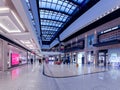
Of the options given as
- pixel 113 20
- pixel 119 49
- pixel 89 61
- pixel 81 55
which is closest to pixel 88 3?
pixel 113 20

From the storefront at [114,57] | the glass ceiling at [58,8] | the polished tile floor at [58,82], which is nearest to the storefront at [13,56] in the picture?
the glass ceiling at [58,8]

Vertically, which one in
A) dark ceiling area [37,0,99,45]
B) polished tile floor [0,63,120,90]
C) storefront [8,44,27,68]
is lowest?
polished tile floor [0,63,120,90]

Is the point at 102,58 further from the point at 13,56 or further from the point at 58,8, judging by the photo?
the point at 13,56

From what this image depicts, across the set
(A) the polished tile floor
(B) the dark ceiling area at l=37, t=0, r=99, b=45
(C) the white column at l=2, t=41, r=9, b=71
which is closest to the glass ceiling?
(B) the dark ceiling area at l=37, t=0, r=99, b=45

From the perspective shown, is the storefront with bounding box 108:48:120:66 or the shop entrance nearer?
the storefront with bounding box 108:48:120:66

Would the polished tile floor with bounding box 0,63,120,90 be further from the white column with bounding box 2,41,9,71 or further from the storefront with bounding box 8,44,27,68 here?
the storefront with bounding box 8,44,27,68

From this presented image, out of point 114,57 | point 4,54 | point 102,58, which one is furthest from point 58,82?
point 102,58

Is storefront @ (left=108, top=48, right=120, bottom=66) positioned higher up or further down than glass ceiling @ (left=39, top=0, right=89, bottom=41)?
further down

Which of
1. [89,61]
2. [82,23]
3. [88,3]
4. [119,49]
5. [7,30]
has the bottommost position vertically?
[89,61]

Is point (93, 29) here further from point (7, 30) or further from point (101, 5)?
point (7, 30)

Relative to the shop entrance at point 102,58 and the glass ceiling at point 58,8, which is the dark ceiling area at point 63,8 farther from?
the shop entrance at point 102,58

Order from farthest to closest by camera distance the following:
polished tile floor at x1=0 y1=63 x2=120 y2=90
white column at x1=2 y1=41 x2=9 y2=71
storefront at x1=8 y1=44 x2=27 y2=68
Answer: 1. storefront at x1=8 y1=44 x2=27 y2=68
2. white column at x1=2 y1=41 x2=9 y2=71
3. polished tile floor at x1=0 y1=63 x2=120 y2=90

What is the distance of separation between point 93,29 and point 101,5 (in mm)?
16290

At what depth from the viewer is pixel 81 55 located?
144ft
